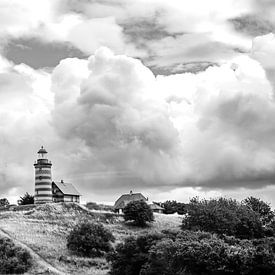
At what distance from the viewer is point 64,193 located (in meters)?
122

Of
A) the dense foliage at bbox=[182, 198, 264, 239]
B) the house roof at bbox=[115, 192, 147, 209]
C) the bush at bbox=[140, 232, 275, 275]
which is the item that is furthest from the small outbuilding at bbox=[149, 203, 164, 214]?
the bush at bbox=[140, 232, 275, 275]

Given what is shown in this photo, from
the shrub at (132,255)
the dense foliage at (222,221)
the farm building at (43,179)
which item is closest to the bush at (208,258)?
the shrub at (132,255)

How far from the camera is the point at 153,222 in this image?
11206 centimetres

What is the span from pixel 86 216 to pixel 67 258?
26406mm

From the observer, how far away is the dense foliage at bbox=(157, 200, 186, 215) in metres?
146

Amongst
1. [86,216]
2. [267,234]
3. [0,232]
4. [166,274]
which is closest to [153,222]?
[86,216]

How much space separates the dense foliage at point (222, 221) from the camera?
93312 mm

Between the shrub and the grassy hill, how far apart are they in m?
3.12

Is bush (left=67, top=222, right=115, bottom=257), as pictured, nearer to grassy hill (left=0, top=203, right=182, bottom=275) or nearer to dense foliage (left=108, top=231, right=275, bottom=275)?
grassy hill (left=0, top=203, right=182, bottom=275)

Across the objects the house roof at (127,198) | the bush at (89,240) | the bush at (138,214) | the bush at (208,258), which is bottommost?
the bush at (208,258)

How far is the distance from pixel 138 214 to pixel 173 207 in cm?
4383

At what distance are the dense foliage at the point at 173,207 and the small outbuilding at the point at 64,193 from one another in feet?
86.3

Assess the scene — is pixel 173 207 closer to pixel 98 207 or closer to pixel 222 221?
pixel 98 207

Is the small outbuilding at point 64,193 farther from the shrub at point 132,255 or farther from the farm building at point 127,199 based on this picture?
the shrub at point 132,255
